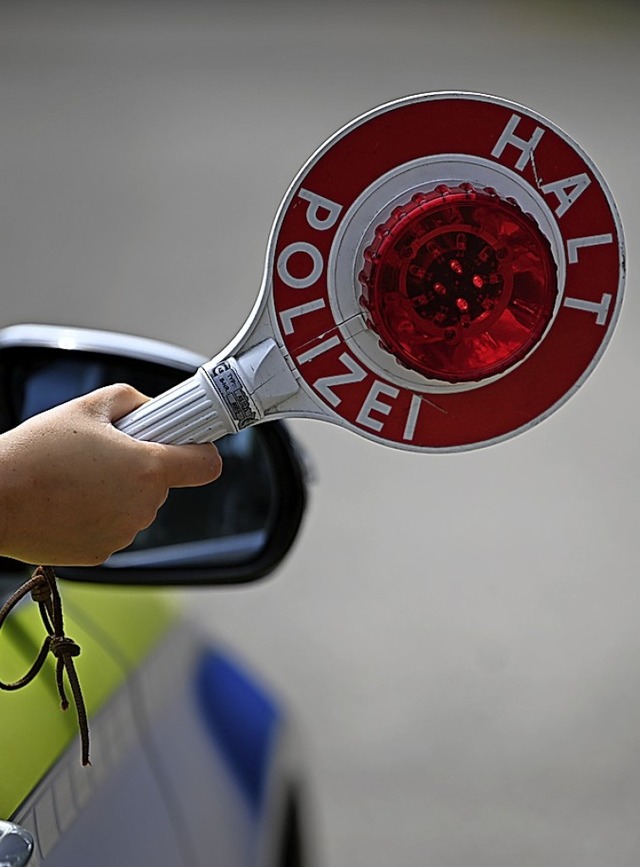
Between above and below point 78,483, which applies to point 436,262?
above

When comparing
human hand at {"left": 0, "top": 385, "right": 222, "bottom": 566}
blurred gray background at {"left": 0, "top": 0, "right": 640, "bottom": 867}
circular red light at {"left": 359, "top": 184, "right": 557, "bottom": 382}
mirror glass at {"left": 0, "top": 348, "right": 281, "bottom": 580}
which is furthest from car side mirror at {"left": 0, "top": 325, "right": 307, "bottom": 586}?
blurred gray background at {"left": 0, "top": 0, "right": 640, "bottom": 867}

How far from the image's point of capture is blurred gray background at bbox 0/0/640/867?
3.66 meters

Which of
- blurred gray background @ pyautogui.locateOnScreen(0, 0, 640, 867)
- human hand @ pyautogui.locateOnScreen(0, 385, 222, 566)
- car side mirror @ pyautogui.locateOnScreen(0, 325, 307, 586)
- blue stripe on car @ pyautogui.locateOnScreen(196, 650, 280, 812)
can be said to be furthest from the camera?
blurred gray background @ pyautogui.locateOnScreen(0, 0, 640, 867)

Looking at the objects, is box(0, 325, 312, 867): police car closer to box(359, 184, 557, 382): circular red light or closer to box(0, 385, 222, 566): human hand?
box(0, 385, 222, 566): human hand

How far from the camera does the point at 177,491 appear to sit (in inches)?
89.8

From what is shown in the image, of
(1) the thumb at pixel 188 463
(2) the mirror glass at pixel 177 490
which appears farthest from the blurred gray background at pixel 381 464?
(1) the thumb at pixel 188 463

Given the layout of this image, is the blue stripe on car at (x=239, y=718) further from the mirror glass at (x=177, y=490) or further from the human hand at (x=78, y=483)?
the human hand at (x=78, y=483)

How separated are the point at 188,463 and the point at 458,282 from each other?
27 centimetres

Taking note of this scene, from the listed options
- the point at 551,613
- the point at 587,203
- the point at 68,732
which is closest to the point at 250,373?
the point at 587,203

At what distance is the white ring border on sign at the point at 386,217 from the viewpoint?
1.00m

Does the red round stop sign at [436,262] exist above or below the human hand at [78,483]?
above

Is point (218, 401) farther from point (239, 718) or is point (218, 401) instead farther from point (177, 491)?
point (239, 718)

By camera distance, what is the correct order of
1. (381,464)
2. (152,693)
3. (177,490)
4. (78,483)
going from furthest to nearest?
(381,464), (177,490), (152,693), (78,483)

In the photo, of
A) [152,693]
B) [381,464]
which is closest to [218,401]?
[152,693]
